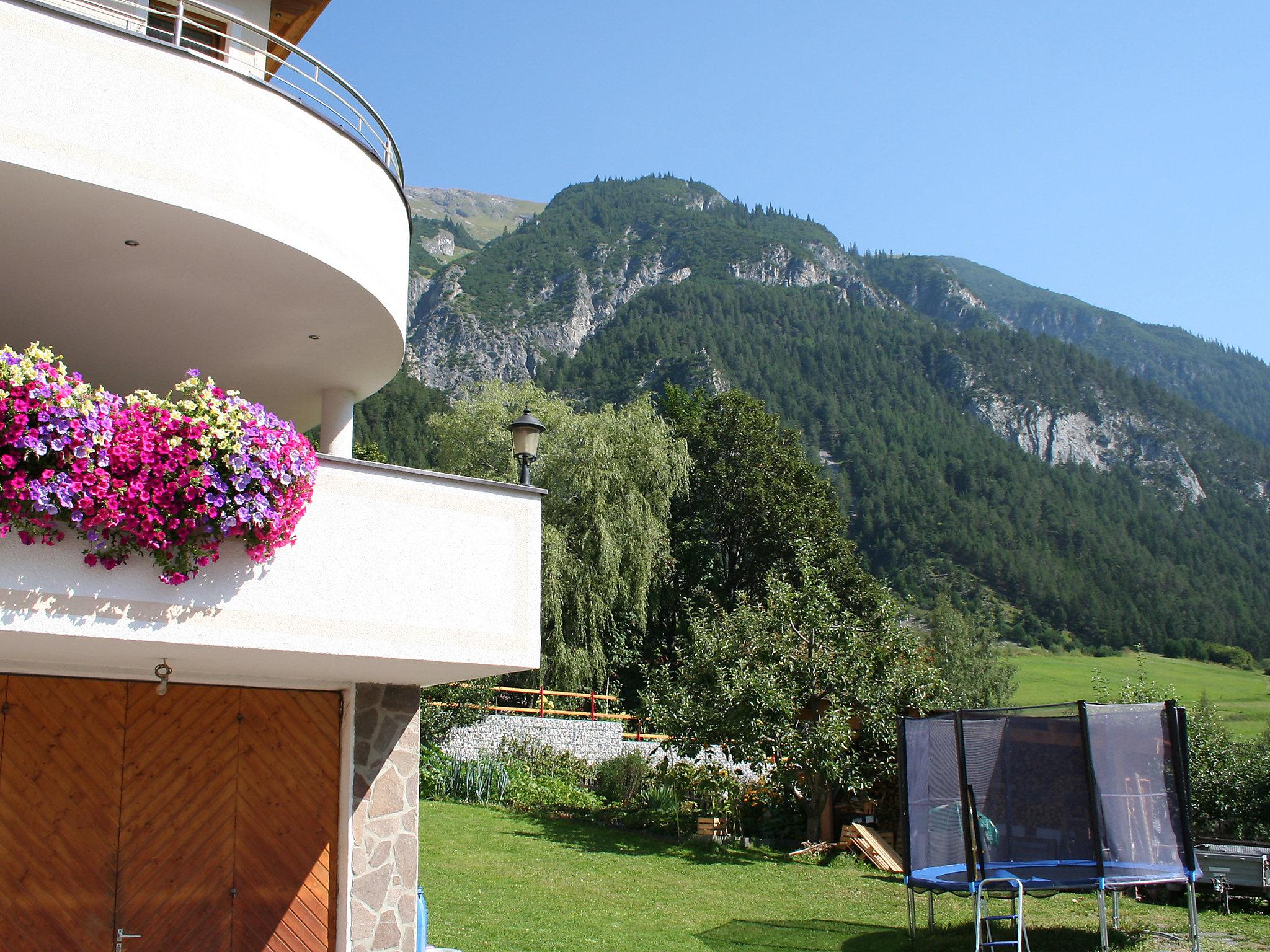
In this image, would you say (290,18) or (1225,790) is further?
(1225,790)

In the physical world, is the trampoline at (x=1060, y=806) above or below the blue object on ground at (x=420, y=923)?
above

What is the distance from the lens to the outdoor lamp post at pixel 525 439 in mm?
8672

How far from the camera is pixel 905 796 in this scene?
11.9 m

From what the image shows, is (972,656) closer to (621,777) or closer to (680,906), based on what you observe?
(621,777)

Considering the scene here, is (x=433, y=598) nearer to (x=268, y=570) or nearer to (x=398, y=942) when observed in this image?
(x=268, y=570)

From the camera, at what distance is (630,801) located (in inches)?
929

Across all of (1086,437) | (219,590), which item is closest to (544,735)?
(219,590)

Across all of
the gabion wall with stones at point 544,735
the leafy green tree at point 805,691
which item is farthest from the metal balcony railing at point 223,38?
the gabion wall with stones at point 544,735

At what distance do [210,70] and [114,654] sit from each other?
4131 mm

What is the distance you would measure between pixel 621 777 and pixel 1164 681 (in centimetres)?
6448

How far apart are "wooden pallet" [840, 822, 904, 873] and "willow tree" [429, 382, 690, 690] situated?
506 inches

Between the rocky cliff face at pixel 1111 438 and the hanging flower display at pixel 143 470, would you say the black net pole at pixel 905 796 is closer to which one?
the hanging flower display at pixel 143 470

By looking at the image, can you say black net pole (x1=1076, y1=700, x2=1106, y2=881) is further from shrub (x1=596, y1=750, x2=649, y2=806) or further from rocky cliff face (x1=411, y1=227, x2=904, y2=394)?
rocky cliff face (x1=411, y1=227, x2=904, y2=394)

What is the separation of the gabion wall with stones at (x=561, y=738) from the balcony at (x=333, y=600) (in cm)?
1788
